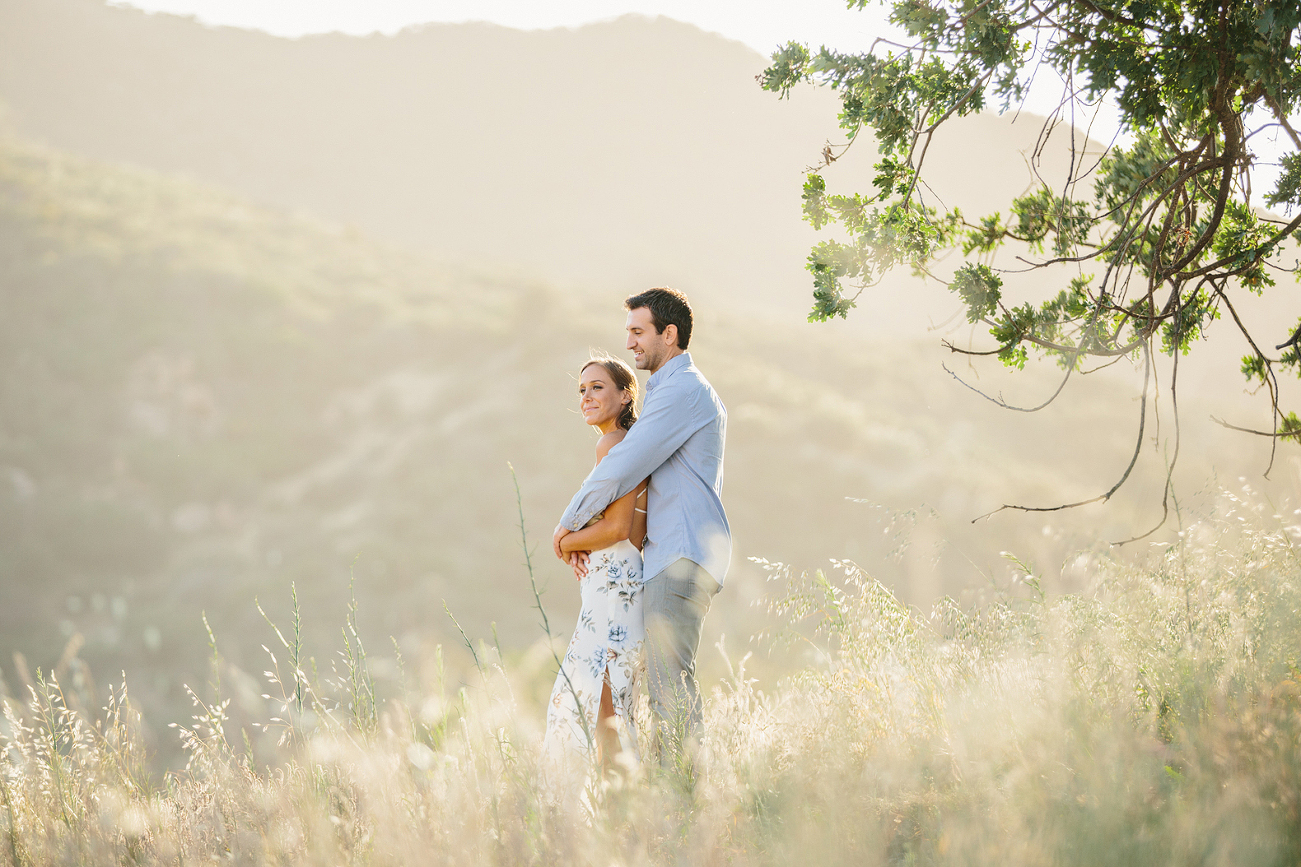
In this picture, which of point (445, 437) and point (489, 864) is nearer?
point (489, 864)

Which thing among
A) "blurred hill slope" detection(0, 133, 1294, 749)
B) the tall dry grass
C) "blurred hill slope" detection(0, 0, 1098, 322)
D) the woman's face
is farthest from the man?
"blurred hill slope" detection(0, 0, 1098, 322)

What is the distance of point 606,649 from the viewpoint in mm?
3131

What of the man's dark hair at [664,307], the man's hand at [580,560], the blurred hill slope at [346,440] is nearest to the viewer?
the man's hand at [580,560]

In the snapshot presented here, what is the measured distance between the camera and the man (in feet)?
9.86

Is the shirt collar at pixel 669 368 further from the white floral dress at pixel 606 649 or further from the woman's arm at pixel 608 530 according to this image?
the white floral dress at pixel 606 649

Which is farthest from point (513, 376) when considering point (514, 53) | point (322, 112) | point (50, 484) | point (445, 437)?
point (514, 53)

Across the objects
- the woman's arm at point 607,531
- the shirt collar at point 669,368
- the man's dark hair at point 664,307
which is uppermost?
the man's dark hair at point 664,307

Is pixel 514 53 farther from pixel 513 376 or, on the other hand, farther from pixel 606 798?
pixel 606 798

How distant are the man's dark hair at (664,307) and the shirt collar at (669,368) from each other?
65 mm

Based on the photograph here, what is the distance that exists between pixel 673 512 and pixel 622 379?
0.69m

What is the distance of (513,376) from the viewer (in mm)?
42312

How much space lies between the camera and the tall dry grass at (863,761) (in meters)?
2.07

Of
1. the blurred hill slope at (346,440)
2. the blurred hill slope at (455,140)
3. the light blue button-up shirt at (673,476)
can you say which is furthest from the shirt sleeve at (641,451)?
the blurred hill slope at (455,140)

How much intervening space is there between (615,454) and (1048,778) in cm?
173
